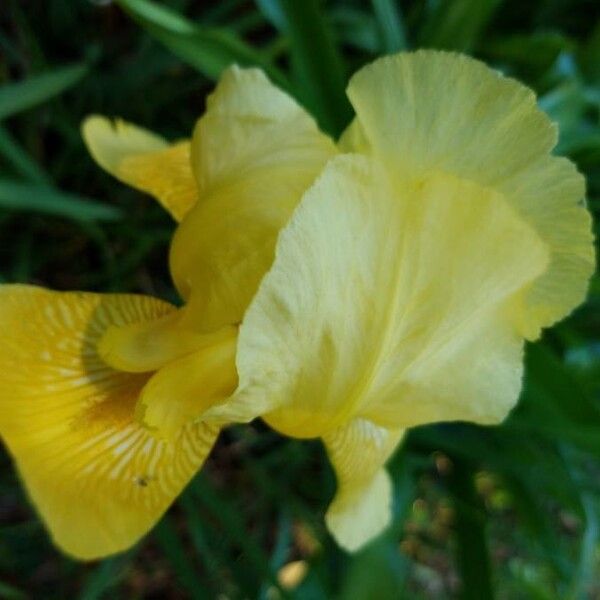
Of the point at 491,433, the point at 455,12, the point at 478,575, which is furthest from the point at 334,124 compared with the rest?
the point at 478,575

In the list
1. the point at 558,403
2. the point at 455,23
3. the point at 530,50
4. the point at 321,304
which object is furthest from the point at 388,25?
the point at 321,304

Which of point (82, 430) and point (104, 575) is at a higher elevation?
point (82, 430)

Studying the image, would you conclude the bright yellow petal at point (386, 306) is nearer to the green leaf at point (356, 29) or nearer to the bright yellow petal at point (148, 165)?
the bright yellow petal at point (148, 165)

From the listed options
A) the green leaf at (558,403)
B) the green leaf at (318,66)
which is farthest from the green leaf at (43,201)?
the green leaf at (558,403)

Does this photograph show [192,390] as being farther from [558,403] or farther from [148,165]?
[558,403]

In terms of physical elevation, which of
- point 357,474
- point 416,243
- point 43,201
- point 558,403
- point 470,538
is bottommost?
point 470,538

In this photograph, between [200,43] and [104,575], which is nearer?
[200,43]

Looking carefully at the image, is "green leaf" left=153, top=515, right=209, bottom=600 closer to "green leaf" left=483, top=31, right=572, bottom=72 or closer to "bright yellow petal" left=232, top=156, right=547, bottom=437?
"bright yellow petal" left=232, top=156, right=547, bottom=437
